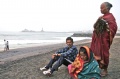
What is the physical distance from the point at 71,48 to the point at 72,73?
6.18 feet

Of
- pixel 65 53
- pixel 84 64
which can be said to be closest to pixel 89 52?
pixel 84 64

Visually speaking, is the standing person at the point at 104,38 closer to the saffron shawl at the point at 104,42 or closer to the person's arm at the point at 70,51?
the saffron shawl at the point at 104,42

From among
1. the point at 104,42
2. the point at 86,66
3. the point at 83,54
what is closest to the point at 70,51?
the point at 104,42

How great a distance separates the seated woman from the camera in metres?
3.93

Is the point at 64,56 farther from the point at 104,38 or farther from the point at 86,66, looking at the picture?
the point at 86,66

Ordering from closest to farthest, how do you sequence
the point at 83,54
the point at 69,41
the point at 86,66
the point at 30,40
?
the point at 83,54, the point at 86,66, the point at 69,41, the point at 30,40

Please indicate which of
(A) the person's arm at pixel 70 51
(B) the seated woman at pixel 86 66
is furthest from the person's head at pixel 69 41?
(B) the seated woman at pixel 86 66

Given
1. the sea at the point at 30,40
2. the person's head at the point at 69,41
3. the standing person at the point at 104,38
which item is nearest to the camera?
the standing person at the point at 104,38

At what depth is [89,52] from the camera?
3.88 meters

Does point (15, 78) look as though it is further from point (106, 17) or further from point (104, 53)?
point (106, 17)

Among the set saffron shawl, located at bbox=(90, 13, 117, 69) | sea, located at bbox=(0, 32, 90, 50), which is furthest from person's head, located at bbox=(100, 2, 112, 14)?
sea, located at bbox=(0, 32, 90, 50)

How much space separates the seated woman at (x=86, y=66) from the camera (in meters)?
3.93

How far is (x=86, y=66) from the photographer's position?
4.05 metres

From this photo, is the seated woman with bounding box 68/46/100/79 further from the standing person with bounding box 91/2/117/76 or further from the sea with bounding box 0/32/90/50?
the sea with bounding box 0/32/90/50
